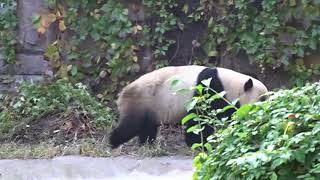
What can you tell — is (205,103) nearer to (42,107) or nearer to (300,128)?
(300,128)

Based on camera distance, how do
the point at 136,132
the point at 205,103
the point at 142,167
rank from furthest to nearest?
1. the point at 136,132
2. the point at 142,167
3. the point at 205,103

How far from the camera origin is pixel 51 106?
7590 millimetres

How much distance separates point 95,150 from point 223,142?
3.79 metres

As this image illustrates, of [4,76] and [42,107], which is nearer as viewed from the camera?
[42,107]

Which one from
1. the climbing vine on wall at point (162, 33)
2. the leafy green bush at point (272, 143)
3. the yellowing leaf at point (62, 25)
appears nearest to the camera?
the leafy green bush at point (272, 143)

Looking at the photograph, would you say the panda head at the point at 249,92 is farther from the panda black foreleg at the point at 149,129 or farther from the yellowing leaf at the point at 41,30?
the yellowing leaf at the point at 41,30

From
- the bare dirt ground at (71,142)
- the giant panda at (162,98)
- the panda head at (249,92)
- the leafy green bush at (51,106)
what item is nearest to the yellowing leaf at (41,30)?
the leafy green bush at (51,106)

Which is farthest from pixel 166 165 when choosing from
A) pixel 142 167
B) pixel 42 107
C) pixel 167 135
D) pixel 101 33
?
pixel 101 33

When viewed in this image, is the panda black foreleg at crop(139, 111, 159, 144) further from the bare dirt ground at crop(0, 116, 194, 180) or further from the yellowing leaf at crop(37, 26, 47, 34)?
the yellowing leaf at crop(37, 26, 47, 34)

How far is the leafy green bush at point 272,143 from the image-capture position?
2632mm

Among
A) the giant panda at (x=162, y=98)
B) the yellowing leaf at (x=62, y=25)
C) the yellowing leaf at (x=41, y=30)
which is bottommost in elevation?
the giant panda at (x=162, y=98)

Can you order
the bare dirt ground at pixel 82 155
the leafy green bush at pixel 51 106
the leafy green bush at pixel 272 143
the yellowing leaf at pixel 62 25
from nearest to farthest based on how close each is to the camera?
the leafy green bush at pixel 272 143 → the bare dirt ground at pixel 82 155 → the leafy green bush at pixel 51 106 → the yellowing leaf at pixel 62 25

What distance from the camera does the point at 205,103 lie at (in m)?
3.42

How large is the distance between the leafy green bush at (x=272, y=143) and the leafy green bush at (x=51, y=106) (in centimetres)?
444
